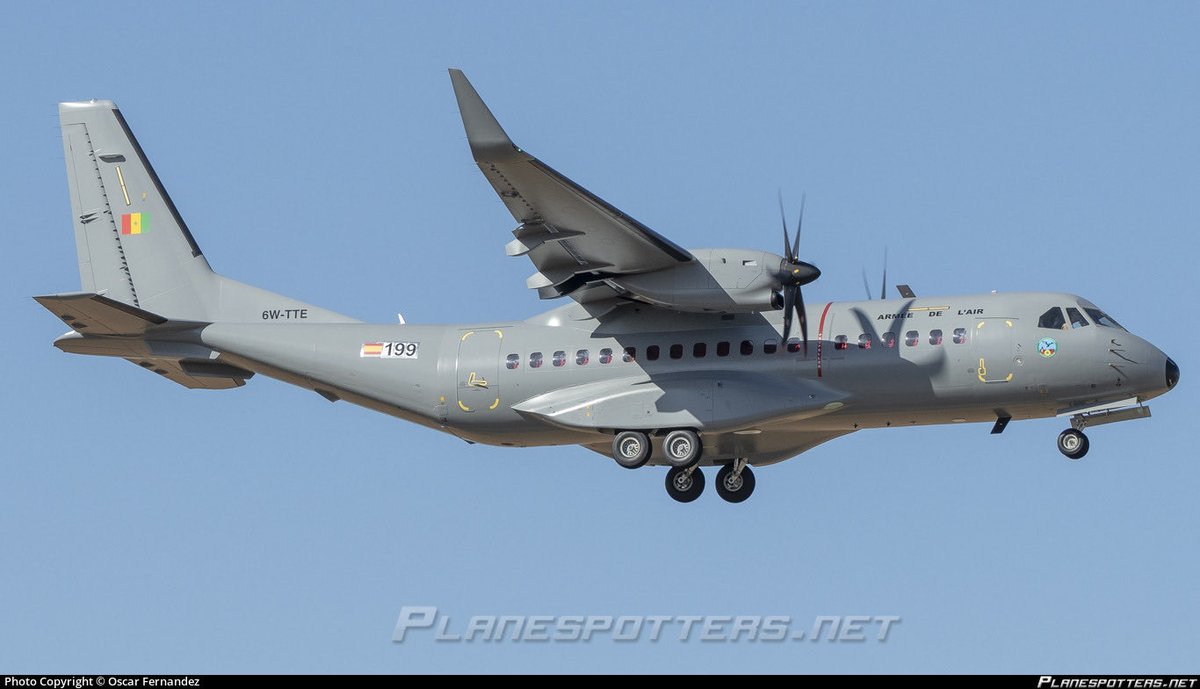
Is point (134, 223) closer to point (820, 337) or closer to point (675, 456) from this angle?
point (675, 456)

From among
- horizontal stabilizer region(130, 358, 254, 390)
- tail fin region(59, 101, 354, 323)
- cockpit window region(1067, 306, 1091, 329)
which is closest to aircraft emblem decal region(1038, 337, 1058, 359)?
cockpit window region(1067, 306, 1091, 329)

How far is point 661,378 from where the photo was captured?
26.2m

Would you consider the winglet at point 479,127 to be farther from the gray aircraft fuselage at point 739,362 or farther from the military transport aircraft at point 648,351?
the gray aircraft fuselage at point 739,362

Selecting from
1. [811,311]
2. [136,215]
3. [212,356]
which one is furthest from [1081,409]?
[136,215]

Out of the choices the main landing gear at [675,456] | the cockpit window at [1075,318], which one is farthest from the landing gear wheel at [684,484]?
the cockpit window at [1075,318]

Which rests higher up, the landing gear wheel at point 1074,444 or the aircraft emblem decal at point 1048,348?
the aircraft emblem decal at point 1048,348

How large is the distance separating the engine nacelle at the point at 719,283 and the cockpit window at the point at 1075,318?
14.5 feet

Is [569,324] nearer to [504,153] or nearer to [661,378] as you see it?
[661,378]

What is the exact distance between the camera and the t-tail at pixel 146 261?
2831cm

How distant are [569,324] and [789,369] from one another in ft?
12.2

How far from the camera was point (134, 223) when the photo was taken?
2964 centimetres

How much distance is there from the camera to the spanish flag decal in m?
29.6

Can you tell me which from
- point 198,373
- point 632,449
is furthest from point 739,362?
point 198,373
